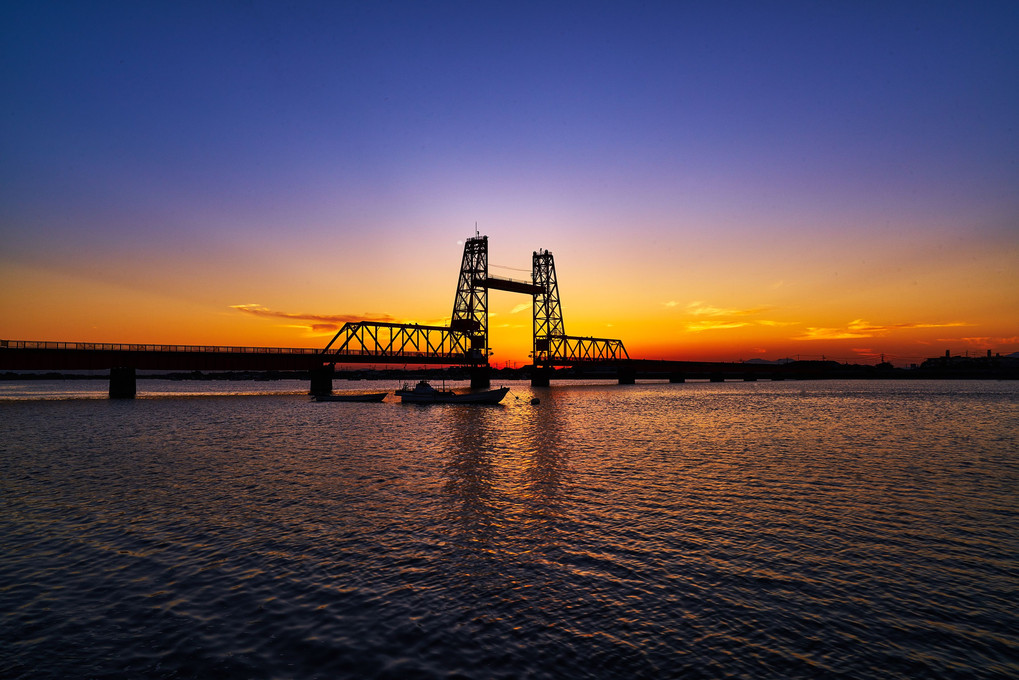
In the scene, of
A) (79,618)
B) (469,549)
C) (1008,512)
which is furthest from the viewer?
(1008,512)

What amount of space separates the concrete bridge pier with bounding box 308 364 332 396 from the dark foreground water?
73832 millimetres

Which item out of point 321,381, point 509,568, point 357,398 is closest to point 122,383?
point 321,381

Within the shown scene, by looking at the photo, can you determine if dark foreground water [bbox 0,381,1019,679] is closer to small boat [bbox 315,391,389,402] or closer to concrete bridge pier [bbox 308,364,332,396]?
small boat [bbox 315,391,389,402]

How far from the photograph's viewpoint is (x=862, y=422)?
51656mm

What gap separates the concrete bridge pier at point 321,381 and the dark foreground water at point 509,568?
242 feet

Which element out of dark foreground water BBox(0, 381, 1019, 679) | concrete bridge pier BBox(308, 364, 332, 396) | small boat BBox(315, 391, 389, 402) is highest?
concrete bridge pier BBox(308, 364, 332, 396)

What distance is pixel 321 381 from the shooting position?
102688 mm

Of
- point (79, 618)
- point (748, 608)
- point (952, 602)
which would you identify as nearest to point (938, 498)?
point (952, 602)

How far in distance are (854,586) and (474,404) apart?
73.2 metres

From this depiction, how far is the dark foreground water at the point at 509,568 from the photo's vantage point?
27.6 feet

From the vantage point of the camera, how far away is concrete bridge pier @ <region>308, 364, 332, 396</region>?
101375 mm

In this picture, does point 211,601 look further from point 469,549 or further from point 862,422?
point 862,422

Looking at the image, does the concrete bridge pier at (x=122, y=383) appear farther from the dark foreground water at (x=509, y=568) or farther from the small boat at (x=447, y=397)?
the dark foreground water at (x=509, y=568)

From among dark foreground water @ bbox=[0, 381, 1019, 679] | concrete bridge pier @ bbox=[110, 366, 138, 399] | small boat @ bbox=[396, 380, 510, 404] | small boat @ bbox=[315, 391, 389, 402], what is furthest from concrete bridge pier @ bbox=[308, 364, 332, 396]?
dark foreground water @ bbox=[0, 381, 1019, 679]
